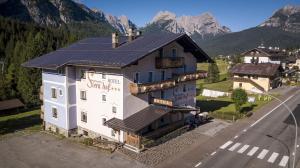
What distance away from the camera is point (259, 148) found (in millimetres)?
32625

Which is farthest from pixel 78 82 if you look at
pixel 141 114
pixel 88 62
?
pixel 141 114

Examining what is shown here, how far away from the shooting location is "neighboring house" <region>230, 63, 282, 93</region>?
76.1m

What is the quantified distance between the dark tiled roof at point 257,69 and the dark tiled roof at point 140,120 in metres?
51.0

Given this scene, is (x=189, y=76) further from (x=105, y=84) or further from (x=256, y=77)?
(x=256, y=77)

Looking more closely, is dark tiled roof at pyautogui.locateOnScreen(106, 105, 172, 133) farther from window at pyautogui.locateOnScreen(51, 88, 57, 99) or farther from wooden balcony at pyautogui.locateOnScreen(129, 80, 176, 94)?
window at pyautogui.locateOnScreen(51, 88, 57, 99)

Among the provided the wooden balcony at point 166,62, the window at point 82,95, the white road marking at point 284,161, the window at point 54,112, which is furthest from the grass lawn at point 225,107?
the window at point 54,112

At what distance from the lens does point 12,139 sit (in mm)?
36500

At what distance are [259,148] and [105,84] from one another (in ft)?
66.2

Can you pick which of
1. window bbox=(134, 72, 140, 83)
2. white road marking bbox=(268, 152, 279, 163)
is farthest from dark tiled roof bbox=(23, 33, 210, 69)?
white road marking bbox=(268, 152, 279, 163)

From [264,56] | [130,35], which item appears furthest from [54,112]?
[264,56]

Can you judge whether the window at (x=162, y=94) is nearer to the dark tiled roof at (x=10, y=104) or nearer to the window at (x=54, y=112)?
the window at (x=54, y=112)

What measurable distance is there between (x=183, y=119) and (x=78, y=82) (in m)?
16.1

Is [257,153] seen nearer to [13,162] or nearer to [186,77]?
[186,77]

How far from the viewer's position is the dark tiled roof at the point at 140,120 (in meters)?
30.2
